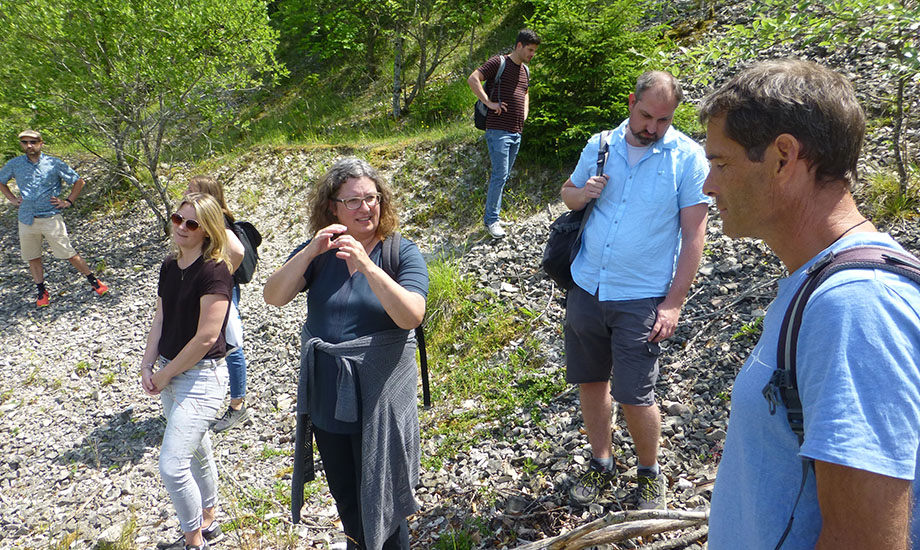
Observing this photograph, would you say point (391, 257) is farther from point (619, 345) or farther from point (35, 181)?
point (35, 181)

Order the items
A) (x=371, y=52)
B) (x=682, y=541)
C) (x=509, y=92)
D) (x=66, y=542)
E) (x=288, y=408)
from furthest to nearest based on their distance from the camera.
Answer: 1. (x=371, y=52)
2. (x=509, y=92)
3. (x=288, y=408)
4. (x=66, y=542)
5. (x=682, y=541)

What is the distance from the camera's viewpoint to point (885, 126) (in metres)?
6.39

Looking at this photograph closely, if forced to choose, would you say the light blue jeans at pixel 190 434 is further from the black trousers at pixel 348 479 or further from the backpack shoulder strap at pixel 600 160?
the backpack shoulder strap at pixel 600 160

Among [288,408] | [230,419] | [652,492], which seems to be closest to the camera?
[652,492]

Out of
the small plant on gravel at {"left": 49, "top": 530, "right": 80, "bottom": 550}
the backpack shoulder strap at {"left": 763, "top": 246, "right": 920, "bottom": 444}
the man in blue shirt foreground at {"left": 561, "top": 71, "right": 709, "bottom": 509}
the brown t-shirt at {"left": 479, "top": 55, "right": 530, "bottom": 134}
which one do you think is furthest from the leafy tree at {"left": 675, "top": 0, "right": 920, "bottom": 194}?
the small plant on gravel at {"left": 49, "top": 530, "right": 80, "bottom": 550}

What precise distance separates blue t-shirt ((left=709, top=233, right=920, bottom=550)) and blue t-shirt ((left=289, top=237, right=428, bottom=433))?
190cm

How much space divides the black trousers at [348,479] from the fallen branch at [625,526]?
826 mm

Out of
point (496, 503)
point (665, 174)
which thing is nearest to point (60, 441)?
point (496, 503)

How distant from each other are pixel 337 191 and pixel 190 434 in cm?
180

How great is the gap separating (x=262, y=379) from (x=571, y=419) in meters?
3.71

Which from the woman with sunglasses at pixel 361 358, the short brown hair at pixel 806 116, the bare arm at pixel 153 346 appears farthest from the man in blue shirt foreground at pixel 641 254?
the bare arm at pixel 153 346

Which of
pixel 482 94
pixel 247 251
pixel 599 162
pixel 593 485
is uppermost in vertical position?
pixel 482 94

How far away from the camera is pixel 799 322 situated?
1240 millimetres

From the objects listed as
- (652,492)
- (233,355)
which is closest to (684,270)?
(652,492)
